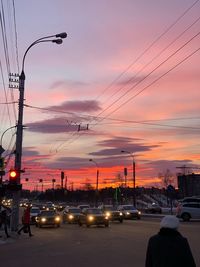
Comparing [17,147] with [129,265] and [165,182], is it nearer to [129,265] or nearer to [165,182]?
[129,265]

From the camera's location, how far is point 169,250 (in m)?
6.06

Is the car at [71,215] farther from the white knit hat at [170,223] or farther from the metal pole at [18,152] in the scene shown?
the white knit hat at [170,223]

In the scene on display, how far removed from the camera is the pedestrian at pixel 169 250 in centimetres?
602

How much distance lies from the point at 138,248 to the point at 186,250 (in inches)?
614

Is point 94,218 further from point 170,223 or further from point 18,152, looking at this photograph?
point 170,223

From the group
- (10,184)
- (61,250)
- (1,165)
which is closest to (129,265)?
(61,250)

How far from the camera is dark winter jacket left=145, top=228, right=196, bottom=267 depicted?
6.02m

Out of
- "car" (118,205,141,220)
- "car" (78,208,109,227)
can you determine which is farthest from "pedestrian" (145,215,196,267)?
"car" (118,205,141,220)

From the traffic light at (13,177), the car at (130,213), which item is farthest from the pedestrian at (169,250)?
the car at (130,213)

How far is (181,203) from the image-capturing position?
5319cm

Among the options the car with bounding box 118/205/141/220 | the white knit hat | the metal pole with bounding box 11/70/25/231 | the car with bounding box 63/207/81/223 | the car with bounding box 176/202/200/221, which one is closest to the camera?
the white knit hat

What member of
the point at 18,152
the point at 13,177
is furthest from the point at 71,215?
the point at 13,177

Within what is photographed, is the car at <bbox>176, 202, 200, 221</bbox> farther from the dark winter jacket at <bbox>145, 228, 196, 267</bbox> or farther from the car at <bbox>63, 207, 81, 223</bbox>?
the dark winter jacket at <bbox>145, 228, 196, 267</bbox>

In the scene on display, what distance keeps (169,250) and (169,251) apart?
0.01 meters
